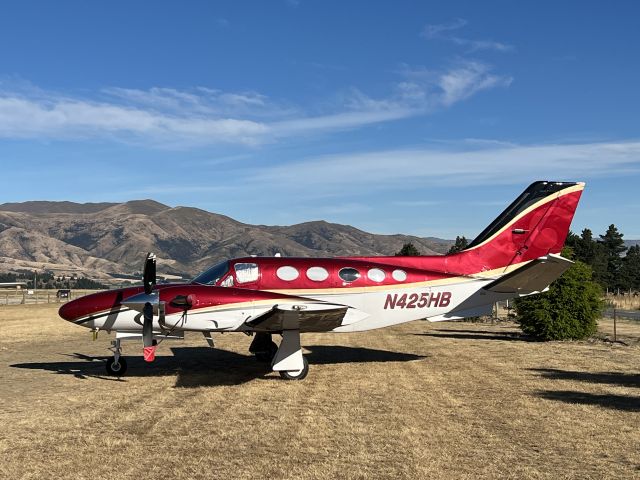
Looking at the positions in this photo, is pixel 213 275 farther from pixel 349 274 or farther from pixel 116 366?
pixel 349 274

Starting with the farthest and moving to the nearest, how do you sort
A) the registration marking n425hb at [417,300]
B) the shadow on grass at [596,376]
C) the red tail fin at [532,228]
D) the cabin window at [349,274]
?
the red tail fin at [532,228], the registration marking n425hb at [417,300], the cabin window at [349,274], the shadow on grass at [596,376]

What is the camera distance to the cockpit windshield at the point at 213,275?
17172 mm

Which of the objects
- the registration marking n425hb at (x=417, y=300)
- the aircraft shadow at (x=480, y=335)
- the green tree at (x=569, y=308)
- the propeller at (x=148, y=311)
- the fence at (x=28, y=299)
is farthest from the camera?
the fence at (x=28, y=299)

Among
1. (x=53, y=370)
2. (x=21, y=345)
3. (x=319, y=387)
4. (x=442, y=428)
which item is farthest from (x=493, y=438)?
(x=21, y=345)

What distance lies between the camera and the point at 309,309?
15.1 meters

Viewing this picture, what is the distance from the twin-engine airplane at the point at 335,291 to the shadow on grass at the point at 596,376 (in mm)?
2855

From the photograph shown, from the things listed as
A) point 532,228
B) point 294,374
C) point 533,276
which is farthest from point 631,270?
point 294,374

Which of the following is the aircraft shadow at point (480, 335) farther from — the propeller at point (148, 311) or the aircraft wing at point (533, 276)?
the propeller at point (148, 311)

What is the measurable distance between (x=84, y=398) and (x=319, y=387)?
5511 mm

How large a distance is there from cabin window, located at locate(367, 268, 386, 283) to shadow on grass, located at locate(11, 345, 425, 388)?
3.01 meters

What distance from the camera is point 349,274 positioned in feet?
59.9

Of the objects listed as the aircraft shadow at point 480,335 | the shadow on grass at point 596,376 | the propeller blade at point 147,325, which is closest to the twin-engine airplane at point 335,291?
the propeller blade at point 147,325

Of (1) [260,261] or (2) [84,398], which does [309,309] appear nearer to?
(1) [260,261]

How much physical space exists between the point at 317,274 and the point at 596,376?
8.24 m
